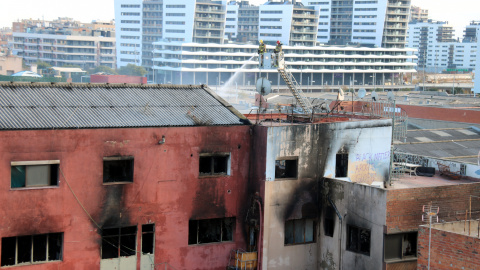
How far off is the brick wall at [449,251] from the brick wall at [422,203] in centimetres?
240

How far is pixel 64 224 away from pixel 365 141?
1132cm

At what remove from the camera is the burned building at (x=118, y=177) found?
2070 centimetres

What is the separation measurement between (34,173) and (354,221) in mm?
10506

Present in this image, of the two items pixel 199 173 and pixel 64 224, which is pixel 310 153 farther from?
pixel 64 224

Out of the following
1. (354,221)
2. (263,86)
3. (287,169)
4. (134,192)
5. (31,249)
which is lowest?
(31,249)

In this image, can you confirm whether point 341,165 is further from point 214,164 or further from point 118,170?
point 118,170

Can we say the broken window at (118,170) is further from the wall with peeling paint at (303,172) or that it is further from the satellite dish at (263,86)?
the satellite dish at (263,86)

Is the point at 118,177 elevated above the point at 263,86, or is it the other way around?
the point at 263,86

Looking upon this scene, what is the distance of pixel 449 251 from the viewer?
63.3 feet

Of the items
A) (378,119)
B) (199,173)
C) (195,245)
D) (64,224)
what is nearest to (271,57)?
(378,119)

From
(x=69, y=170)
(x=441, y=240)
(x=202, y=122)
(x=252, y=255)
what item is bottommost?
(x=252, y=255)

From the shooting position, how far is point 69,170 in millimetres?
21172

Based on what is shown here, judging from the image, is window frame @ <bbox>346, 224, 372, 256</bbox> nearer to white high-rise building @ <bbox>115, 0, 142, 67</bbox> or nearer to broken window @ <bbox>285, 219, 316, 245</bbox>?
broken window @ <bbox>285, 219, 316, 245</bbox>

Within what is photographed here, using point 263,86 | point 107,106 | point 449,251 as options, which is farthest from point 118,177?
point 449,251
